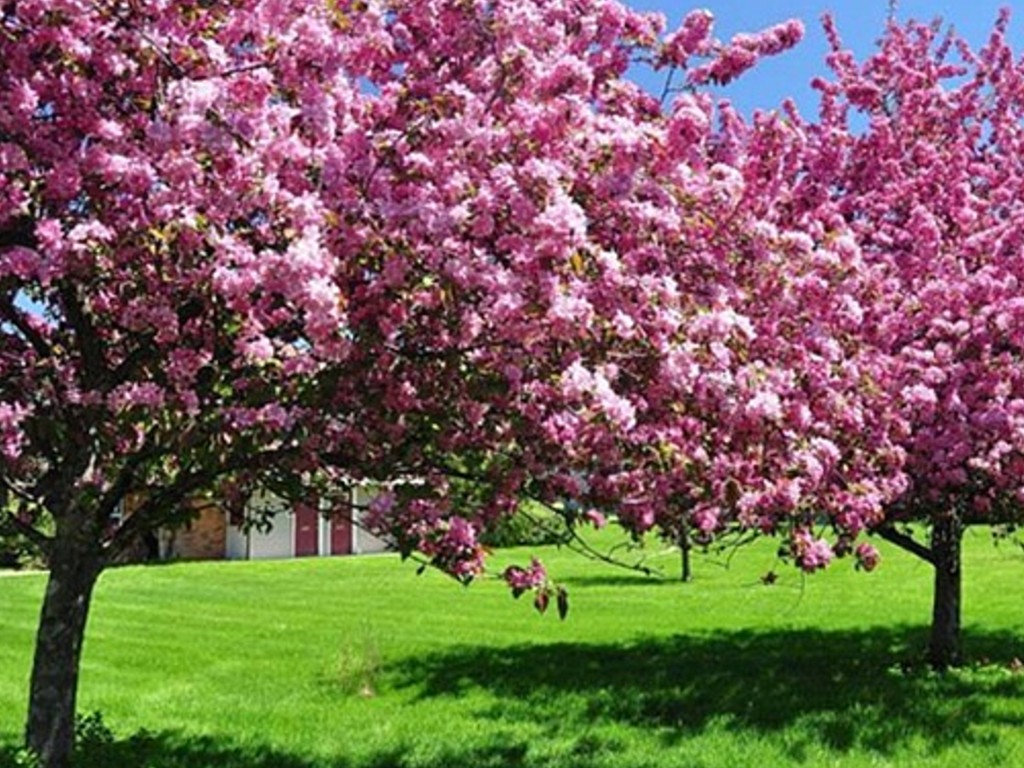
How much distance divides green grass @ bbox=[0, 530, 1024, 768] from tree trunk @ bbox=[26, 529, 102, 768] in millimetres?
1939

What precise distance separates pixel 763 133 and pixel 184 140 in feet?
16.2

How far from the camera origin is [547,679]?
15.0 metres

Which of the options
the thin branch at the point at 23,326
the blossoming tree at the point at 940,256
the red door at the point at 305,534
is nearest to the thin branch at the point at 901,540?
the blossoming tree at the point at 940,256

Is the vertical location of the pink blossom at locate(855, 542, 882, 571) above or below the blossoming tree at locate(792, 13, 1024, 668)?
below

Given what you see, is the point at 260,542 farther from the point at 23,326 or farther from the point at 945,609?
the point at 23,326

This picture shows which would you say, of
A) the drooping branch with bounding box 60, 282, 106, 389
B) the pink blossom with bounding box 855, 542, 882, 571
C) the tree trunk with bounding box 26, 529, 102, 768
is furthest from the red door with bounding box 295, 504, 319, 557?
the drooping branch with bounding box 60, 282, 106, 389

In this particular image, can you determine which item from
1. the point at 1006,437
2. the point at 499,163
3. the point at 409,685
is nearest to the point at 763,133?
the point at 499,163

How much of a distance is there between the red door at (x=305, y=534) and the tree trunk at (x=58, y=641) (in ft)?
132

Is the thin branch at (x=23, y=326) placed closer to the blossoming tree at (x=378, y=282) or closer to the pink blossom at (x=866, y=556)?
the blossoming tree at (x=378, y=282)

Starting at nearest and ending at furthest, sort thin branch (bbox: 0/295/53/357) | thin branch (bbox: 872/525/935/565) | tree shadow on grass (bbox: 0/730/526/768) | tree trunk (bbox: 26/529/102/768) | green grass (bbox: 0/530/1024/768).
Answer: thin branch (bbox: 0/295/53/357) < tree trunk (bbox: 26/529/102/768) < tree shadow on grass (bbox: 0/730/526/768) < green grass (bbox: 0/530/1024/768) < thin branch (bbox: 872/525/935/565)

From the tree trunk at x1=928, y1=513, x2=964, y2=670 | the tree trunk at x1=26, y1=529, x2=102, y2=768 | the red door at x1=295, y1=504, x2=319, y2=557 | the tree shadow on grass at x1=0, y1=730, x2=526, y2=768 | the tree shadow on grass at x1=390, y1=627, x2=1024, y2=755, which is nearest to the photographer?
the tree trunk at x1=26, y1=529, x2=102, y2=768

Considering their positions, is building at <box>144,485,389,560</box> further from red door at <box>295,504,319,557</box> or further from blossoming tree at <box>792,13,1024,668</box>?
blossoming tree at <box>792,13,1024,668</box>

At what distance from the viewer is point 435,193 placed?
6117 millimetres

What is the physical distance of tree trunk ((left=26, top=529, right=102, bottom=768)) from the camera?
8195 millimetres
